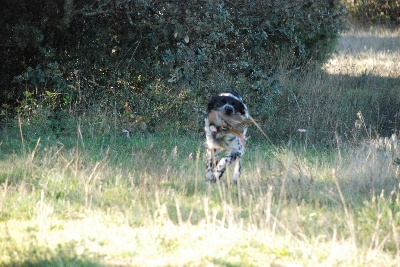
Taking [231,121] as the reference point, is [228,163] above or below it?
below

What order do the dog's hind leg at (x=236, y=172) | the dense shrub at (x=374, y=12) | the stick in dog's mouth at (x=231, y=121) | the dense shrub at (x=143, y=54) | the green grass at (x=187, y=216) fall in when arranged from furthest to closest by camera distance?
the dense shrub at (x=374, y=12) < the dense shrub at (x=143, y=54) < the stick in dog's mouth at (x=231, y=121) < the dog's hind leg at (x=236, y=172) < the green grass at (x=187, y=216)

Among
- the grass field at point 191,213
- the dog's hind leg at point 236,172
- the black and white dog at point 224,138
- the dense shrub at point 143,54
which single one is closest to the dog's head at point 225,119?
the black and white dog at point 224,138

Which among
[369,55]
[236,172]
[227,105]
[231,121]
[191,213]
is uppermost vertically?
[227,105]

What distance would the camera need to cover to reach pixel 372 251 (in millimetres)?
4723

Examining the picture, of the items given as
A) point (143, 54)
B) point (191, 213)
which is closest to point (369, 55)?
point (143, 54)

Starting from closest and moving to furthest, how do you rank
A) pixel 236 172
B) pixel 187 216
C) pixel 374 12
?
1. pixel 187 216
2. pixel 236 172
3. pixel 374 12

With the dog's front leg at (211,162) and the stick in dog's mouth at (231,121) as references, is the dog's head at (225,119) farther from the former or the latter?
the dog's front leg at (211,162)

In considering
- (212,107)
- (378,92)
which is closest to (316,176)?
(212,107)

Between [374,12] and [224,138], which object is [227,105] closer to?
[224,138]

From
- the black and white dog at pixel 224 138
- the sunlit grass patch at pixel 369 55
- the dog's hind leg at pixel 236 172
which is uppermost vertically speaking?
the black and white dog at pixel 224 138

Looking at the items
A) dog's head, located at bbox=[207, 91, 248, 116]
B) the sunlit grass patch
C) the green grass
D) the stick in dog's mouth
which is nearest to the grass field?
the green grass

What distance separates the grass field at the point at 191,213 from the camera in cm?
462

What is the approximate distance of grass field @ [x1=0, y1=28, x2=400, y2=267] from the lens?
15.2 feet

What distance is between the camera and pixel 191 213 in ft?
17.0
